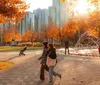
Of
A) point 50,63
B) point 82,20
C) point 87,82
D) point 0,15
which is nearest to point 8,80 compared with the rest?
point 50,63

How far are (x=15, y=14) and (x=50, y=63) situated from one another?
10.3 metres

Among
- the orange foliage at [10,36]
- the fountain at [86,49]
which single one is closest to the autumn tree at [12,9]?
the fountain at [86,49]

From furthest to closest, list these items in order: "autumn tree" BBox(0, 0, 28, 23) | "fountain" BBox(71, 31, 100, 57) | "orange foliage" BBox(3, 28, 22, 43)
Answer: "orange foliage" BBox(3, 28, 22, 43)
"fountain" BBox(71, 31, 100, 57)
"autumn tree" BBox(0, 0, 28, 23)

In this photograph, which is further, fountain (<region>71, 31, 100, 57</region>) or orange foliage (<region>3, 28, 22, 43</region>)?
orange foliage (<region>3, 28, 22, 43</region>)

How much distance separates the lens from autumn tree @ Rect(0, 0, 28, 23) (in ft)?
70.9

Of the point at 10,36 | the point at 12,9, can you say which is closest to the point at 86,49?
the point at 12,9

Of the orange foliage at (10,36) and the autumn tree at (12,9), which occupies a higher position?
the autumn tree at (12,9)

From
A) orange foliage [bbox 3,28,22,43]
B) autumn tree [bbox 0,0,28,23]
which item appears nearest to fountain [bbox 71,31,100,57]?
autumn tree [bbox 0,0,28,23]

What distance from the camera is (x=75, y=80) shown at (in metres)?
13.8

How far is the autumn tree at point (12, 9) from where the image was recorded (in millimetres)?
21609

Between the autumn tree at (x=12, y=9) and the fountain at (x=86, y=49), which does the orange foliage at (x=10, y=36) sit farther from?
the autumn tree at (x=12, y=9)

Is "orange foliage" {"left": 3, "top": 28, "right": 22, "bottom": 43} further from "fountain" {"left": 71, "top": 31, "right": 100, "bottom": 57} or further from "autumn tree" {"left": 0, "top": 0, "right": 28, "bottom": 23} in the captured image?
"autumn tree" {"left": 0, "top": 0, "right": 28, "bottom": 23}

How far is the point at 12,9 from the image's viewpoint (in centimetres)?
2202

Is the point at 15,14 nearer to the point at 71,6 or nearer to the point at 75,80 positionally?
the point at 71,6
